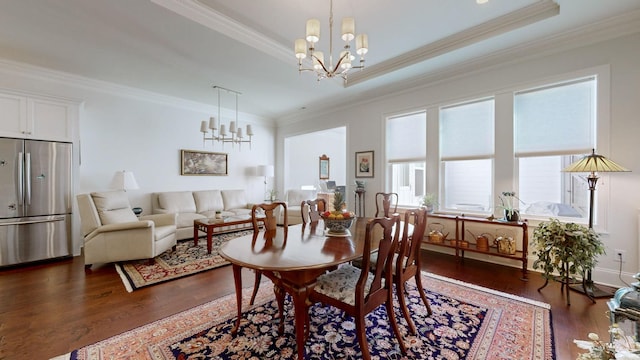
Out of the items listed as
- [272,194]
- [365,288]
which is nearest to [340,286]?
[365,288]

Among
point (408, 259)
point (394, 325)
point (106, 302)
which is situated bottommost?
point (106, 302)

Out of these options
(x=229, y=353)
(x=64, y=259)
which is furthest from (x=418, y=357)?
(x=64, y=259)

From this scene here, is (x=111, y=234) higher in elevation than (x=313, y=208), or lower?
lower

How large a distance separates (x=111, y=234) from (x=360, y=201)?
3.99 metres

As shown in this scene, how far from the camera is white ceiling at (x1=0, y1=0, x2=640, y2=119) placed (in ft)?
8.47

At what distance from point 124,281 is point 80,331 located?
98cm

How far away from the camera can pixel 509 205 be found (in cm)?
338

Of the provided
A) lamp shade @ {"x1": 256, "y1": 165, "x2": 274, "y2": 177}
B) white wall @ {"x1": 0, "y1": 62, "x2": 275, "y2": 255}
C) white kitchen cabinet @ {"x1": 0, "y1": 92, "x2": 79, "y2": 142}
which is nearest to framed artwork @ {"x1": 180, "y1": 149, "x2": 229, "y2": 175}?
white wall @ {"x1": 0, "y1": 62, "x2": 275, "y2": 255}

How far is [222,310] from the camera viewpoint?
230 cm

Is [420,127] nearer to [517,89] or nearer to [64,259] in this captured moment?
[517,89]

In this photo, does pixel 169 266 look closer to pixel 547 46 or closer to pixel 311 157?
pixel 311 157

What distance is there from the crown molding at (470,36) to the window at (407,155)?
1022 mm

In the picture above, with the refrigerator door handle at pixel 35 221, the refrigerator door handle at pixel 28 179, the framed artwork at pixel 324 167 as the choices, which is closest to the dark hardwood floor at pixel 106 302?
the refrigerator door handle at pixel 35 221

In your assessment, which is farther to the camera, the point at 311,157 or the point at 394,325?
the point at 311,157
